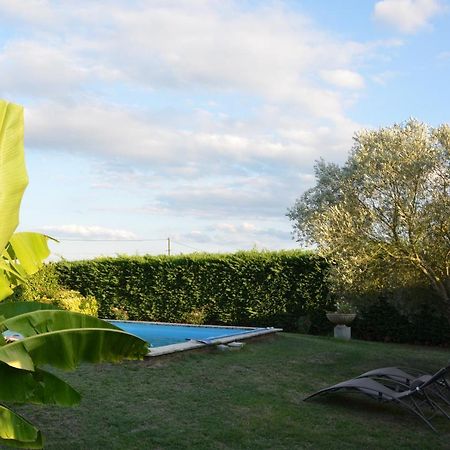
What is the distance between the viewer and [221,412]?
8.68m

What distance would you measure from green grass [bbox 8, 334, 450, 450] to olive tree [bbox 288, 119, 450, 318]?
2530 millimetres

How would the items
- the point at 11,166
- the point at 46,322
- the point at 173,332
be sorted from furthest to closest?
1. the point at 173,332
2. the point at 46,322
3. the point at 11,166

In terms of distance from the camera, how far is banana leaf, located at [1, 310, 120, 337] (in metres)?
5.02

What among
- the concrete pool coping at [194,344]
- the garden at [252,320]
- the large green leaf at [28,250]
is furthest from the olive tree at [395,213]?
the large green leaf at [28,250]

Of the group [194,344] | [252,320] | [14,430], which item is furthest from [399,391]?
[252,320]

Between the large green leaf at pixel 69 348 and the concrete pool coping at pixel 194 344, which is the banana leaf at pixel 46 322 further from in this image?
the concrete pool coping at pixel 194 344

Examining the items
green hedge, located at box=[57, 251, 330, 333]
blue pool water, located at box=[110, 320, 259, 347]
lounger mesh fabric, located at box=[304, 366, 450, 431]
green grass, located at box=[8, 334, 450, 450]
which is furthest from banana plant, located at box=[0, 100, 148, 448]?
green hedge, located at box=[57, 251, 330, 333]

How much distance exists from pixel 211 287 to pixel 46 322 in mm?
17419

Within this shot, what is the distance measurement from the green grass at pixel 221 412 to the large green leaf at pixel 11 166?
3.46m

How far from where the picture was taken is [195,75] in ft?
37.6

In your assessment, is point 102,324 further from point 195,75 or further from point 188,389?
point 195,75

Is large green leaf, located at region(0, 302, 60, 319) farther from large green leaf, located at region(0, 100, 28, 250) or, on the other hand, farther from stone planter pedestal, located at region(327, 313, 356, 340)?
stone planter pedestal, located at region(327, 313, 356, 340)

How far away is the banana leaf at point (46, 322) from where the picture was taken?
5023mm

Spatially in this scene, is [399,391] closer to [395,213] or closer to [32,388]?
[395,213]
